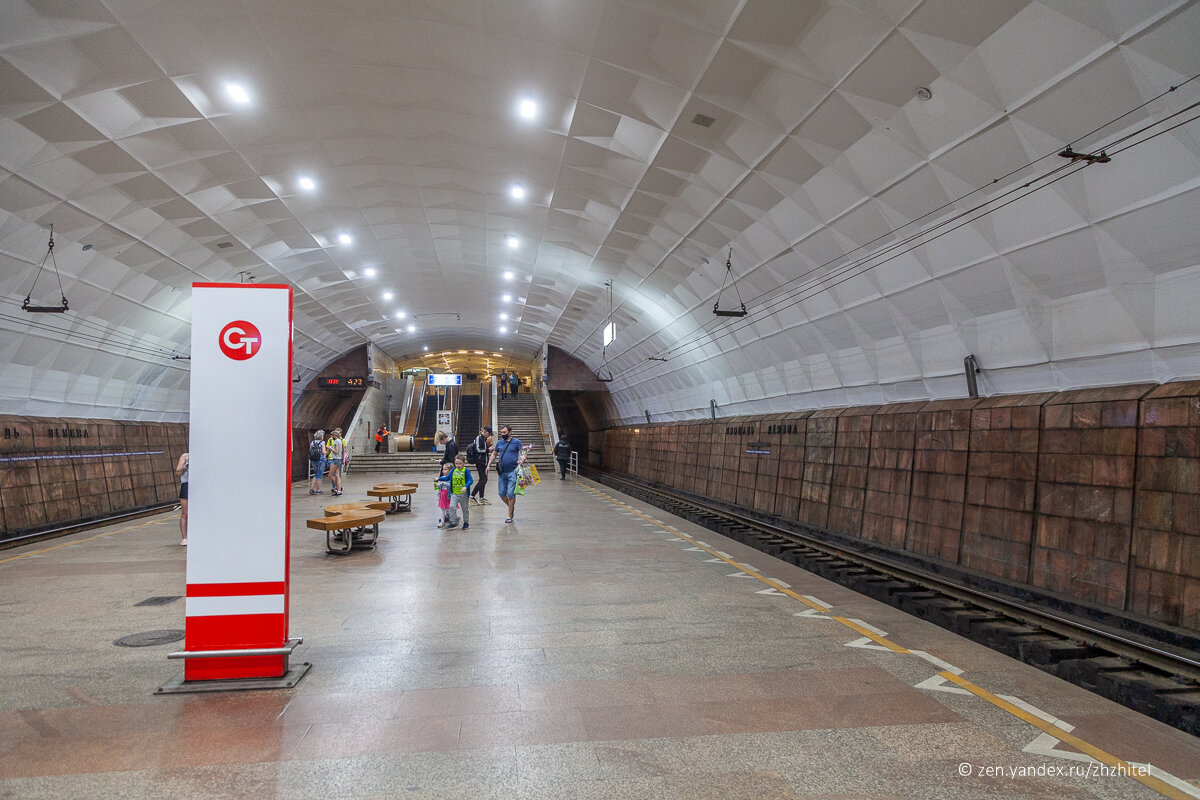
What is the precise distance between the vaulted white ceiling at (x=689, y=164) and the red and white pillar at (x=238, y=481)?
506 centimetres

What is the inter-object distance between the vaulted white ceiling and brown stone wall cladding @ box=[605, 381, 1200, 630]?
627 millimetres

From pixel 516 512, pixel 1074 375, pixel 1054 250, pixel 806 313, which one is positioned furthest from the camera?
pixel 516 512

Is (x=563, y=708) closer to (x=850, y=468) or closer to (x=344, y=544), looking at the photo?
(x=344, y=544)

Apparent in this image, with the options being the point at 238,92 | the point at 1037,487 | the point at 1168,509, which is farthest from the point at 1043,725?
the point at 238,92

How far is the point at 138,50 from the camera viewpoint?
7.50 metres

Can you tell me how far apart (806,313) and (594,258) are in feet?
20.3

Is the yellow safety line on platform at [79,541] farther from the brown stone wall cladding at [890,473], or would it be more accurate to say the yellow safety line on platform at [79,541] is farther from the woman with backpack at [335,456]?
the brown stone wall cladding at [890,473]

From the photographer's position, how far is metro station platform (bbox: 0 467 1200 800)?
9.36ft

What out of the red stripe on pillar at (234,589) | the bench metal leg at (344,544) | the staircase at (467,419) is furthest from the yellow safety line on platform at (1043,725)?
the staircase at (467,419)

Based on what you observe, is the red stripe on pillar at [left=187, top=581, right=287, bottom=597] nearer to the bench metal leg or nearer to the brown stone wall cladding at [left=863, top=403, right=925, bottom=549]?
the bench metal leg

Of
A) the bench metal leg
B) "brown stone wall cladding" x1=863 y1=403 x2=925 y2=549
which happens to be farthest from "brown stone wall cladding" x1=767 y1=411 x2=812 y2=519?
the bench metal leg

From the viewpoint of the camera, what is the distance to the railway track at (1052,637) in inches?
155

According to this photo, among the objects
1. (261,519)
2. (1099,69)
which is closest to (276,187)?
(261,519)

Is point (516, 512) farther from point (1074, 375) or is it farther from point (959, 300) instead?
point (1074, 375)
